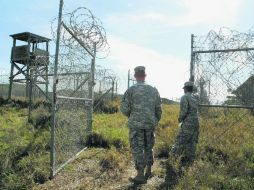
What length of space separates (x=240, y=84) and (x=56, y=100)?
349 centimetres

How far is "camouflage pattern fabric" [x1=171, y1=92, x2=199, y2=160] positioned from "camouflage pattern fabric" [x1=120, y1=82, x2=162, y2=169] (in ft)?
3.13

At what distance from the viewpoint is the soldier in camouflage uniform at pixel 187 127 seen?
7594mm

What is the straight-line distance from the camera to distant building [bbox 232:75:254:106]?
771 centimetres

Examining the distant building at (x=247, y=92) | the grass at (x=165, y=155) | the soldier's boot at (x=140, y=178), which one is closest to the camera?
the grass at (x=165, y=155)

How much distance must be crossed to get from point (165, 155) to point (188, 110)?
1342mm

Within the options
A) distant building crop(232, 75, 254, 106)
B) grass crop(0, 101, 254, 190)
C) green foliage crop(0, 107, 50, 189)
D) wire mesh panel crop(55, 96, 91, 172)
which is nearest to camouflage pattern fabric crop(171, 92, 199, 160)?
grass crop(0, 101, 254, 190)

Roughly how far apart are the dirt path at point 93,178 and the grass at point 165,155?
4 centimetres

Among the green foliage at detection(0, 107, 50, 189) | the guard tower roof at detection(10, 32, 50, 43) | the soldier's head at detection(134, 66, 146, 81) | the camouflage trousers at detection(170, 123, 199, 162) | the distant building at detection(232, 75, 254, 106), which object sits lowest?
the green foliage at detection(0, 107, 50, 189)

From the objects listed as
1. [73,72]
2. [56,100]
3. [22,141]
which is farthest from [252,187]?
[22,141]

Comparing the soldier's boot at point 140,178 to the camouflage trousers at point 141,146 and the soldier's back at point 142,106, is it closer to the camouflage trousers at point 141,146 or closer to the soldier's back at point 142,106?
the camouflage trousers at point 141,146

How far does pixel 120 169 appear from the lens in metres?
7.24

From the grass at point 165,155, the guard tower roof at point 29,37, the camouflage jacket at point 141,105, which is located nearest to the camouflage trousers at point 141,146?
the camouflage jacket at point 141,105

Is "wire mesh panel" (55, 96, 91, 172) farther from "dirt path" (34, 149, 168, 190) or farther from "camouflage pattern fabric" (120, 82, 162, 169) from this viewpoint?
"camouflage pattern fabric" (120, 82, 162, 169)

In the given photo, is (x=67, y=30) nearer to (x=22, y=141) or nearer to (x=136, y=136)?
(x=136, y=136)
